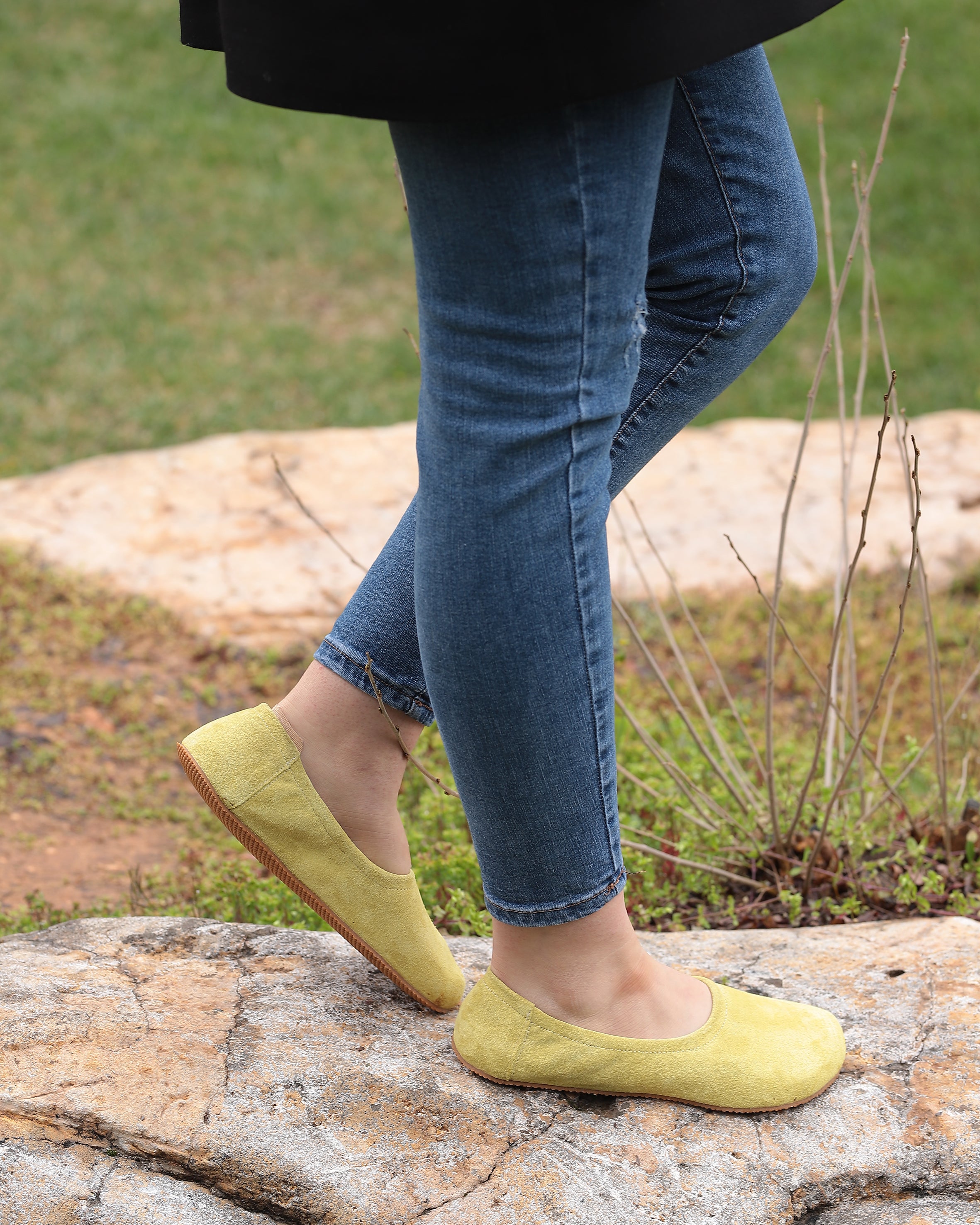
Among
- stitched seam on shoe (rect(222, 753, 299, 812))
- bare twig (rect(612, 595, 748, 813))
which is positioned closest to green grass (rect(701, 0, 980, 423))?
bare twig (rect(612, 595, 748, 813))

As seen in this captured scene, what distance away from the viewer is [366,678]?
1.27 m

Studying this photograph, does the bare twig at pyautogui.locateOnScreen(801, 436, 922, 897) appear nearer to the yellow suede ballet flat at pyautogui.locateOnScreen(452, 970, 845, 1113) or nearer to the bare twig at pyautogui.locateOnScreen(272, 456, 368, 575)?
the yellow suede ballet flat at pyautogui.locateOnScreen(452, 970, 845, 1113)

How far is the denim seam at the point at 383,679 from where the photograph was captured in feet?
4.14

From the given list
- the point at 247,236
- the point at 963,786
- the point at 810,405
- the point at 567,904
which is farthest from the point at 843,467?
the point at 247,236

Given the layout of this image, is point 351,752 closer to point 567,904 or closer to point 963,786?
point 567,904

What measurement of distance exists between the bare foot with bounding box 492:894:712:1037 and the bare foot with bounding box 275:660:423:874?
7.8 inches

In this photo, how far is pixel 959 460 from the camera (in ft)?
13.1

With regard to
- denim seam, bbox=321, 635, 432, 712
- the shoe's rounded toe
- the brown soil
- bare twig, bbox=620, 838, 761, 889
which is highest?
denim seam, bbox=321, 635, 432, 712

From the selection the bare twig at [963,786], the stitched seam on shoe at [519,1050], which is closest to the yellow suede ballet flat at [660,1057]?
the stitched seam on shoe at [519,1050]

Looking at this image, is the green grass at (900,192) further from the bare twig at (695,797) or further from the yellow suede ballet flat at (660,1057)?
the yellow suede ballet flat at (660,1057)

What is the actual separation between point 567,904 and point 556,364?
1.59 feet

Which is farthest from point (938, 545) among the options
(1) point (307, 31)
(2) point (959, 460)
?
(1) point (307, 31)

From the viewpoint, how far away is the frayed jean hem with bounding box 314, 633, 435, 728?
126 centimetres

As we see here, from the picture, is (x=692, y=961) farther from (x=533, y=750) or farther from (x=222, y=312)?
Answer: (x=222, y=312)
